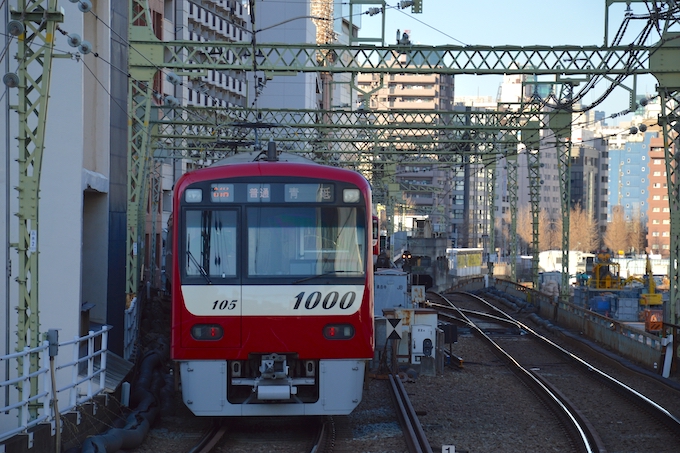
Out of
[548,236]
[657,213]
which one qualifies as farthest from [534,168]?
[548,236]

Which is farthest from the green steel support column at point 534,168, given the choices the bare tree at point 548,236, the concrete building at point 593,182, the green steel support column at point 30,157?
the concrete building at point 593,182

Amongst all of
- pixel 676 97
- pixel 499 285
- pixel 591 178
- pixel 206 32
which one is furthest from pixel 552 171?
pixel 676 97

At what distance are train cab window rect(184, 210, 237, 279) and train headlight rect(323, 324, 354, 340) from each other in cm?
137

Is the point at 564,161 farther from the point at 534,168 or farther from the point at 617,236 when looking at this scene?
the point at 617,236

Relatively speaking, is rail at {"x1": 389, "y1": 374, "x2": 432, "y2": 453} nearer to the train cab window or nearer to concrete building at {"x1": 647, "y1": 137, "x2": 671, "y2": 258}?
the train cab window

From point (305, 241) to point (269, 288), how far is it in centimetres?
72

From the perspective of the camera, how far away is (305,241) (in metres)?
12.3

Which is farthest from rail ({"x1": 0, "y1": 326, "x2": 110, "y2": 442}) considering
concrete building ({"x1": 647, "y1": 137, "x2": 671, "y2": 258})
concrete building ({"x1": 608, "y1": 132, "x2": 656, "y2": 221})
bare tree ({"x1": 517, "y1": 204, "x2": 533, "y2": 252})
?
concrete building ({"x1": 608, "y1": 132, "x2": 656, "y2": 221})

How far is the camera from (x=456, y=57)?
21.9 m

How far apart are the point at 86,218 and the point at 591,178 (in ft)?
465

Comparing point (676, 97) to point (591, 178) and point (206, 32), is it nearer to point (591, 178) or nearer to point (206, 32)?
point (206, 32)

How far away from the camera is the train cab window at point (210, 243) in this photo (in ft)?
40.2

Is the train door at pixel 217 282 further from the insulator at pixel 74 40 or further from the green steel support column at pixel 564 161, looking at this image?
the green steel support column at pixel 564 161

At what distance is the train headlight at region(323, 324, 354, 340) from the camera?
12.4 metres
